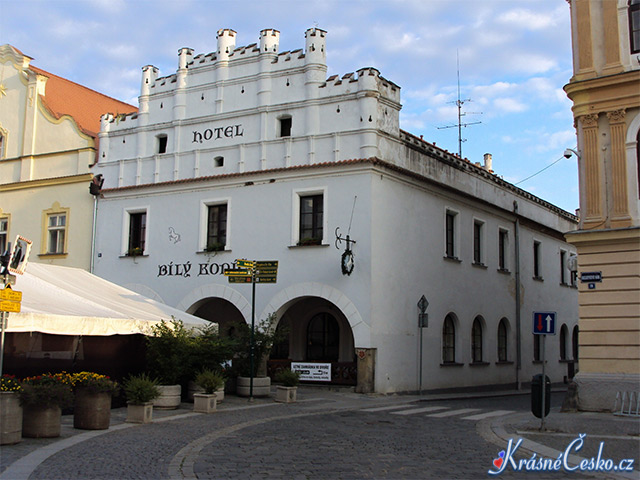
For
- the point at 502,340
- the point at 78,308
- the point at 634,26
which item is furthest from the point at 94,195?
the point at 634,26

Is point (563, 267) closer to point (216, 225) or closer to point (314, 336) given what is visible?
point (314, 336)

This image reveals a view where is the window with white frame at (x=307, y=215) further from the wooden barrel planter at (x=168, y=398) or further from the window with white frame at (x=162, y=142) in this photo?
the wooden barrel planter at (x=168, y=398)

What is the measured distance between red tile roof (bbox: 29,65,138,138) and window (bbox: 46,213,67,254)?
3784mm

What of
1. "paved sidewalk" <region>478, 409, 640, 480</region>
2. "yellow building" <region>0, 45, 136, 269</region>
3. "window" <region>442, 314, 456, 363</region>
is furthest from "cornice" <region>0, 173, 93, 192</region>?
"paved sidewalk" <region>478, 409, 640, 480</region>

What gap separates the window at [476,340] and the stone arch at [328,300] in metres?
7.35

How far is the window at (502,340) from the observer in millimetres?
31734

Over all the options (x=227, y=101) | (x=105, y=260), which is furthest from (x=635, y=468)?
(x=105, y=260)

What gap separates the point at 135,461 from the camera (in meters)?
11.0

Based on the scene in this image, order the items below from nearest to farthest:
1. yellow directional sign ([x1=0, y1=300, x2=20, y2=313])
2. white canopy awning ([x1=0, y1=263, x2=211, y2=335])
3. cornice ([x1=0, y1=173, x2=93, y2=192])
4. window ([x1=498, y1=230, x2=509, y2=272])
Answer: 1. yellow directional sign ([x1=0, y1=300, x2=20, y2=313])
2. white canopy awning ([x1=0, y1=263, x2=211, y2=335])
3. cornice ([x1=0, y1=173, x2=93, y2=192])
4. window ([x1=498, y1=230, x2=509, y2=272])

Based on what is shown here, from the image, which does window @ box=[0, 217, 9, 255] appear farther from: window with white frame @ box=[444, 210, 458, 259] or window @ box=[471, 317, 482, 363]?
window @ box=[471, 317, 482, 363]

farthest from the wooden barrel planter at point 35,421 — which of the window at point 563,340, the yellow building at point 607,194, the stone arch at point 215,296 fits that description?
the window at point 563,340

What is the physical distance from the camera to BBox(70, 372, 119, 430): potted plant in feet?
46.0

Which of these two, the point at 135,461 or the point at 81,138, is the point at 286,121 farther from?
the point at 135,461

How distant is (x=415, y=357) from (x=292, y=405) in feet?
23.0
